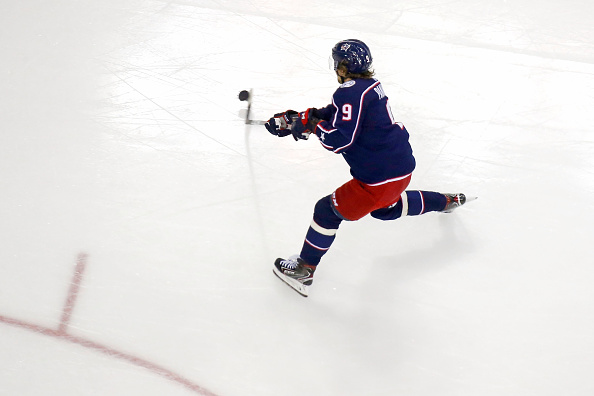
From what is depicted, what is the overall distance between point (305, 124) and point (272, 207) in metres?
0.65

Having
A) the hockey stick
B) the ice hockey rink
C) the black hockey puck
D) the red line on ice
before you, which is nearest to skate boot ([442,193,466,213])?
the ice hockey rink

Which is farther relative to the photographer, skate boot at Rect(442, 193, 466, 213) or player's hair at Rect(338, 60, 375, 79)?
skate boot at Rect(442, 193, 466, 213)

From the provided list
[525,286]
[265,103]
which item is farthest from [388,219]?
[265,103]

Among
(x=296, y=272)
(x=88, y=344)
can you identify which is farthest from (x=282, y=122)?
(x=88, y=344)

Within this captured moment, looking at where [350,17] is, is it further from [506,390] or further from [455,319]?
[506,390]

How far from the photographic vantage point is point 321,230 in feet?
8.47

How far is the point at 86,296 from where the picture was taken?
269 cm

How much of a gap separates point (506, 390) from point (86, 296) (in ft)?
6.64

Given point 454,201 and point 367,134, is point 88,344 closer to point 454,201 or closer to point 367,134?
point 367,134

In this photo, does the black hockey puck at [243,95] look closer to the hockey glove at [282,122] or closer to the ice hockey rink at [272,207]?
the ice hockey rink at [272,207]

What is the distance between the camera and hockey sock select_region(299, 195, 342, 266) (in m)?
2.56

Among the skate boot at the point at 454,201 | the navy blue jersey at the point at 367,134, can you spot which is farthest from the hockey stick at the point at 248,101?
the skate boot at the point at 454,201

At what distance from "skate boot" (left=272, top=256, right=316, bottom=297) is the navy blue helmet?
3.06 ft

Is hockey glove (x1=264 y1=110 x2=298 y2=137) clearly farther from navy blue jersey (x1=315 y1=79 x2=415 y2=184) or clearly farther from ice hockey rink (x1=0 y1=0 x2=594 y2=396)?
ice hockey rink (x1=0 y1=0 x2=594 y2=396)
